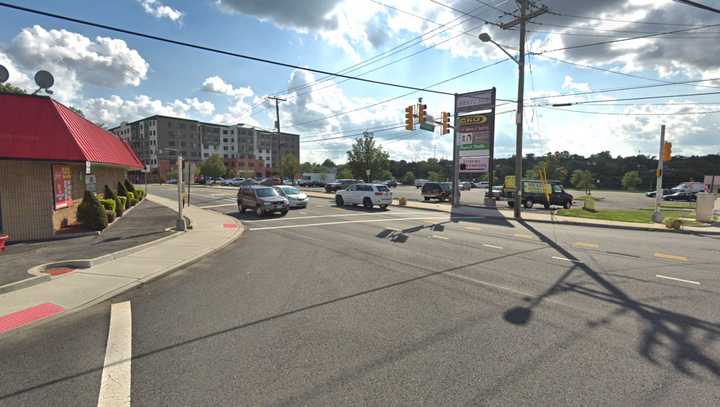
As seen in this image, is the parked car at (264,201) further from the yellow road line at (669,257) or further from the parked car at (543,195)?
the parked car at (543,195)

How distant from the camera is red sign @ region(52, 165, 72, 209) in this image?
12.5 m

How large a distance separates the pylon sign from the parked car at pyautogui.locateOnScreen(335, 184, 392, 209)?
6.64 m

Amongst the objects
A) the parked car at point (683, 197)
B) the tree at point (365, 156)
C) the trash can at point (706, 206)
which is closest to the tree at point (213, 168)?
the tree at point (365, 156)

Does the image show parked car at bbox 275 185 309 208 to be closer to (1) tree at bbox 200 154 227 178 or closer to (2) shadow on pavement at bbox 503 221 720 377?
(2) shadow on pavement at bbox 503 221 720 377

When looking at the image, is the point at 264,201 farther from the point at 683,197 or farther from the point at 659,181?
the point at 683,197

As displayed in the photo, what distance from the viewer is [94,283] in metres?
7.09

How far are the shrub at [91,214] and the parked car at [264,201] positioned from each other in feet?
25.8

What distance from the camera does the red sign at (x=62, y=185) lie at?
12544 millimetres

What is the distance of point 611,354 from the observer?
4152 millimetres

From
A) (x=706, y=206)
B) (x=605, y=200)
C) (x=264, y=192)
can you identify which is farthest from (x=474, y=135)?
(x=605, y=200)

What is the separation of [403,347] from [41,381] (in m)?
3.82

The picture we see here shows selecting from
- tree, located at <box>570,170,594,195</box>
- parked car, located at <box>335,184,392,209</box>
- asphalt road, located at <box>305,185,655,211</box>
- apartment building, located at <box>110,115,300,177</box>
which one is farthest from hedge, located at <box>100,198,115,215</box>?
apartment building, located at <box>110,115,300,177</box>

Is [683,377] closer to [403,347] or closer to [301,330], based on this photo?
[403,347]

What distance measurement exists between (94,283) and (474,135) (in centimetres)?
2587
